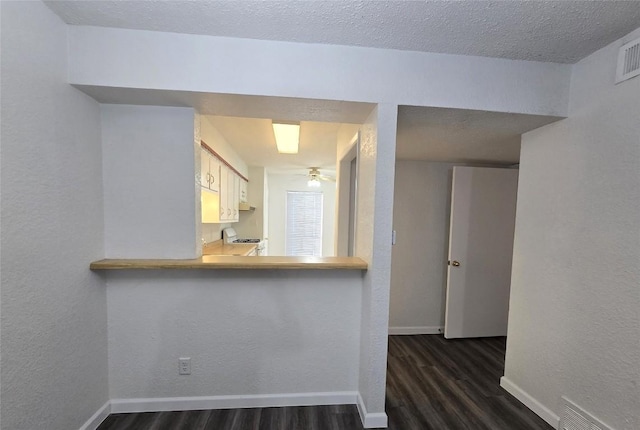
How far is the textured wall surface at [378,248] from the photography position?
1.45m

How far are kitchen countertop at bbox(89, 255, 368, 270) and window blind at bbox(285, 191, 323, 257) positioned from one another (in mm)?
4563

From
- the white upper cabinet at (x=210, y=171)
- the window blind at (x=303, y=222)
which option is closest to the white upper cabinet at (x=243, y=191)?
the window blind at (x=303, y=222)

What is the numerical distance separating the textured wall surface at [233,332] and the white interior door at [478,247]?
157 centimetres

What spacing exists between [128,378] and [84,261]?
84 cm

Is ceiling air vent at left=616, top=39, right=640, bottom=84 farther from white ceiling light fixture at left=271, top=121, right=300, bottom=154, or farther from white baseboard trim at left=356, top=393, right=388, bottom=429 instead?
white baseboard trim at left=356, top=393, right=388, bottom=429

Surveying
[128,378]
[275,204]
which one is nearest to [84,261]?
[128,378]

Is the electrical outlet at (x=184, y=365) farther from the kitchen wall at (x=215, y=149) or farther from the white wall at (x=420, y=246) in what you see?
the white wall at (x=420, y=246)

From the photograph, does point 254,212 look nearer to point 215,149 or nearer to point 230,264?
point 215,149

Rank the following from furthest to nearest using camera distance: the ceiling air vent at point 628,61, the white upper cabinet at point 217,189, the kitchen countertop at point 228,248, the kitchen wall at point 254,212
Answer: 1. the kitchen wall at point 254,212
2. the kitchen countertop at point 228,248
3. the white upper cabinet at point 217,189
4. the ceiling air vent at point 628,61

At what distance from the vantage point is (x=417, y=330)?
Result: 113 inches

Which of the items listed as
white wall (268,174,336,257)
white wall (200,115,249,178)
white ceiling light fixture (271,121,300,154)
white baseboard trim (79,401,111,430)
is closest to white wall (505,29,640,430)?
white ceiling light fixture (271,121,300,154)

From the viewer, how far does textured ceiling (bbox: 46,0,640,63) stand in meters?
1.10

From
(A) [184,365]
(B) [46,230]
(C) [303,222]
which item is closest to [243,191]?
(C) [303,222]

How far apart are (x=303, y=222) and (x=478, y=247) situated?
418 centimetres
